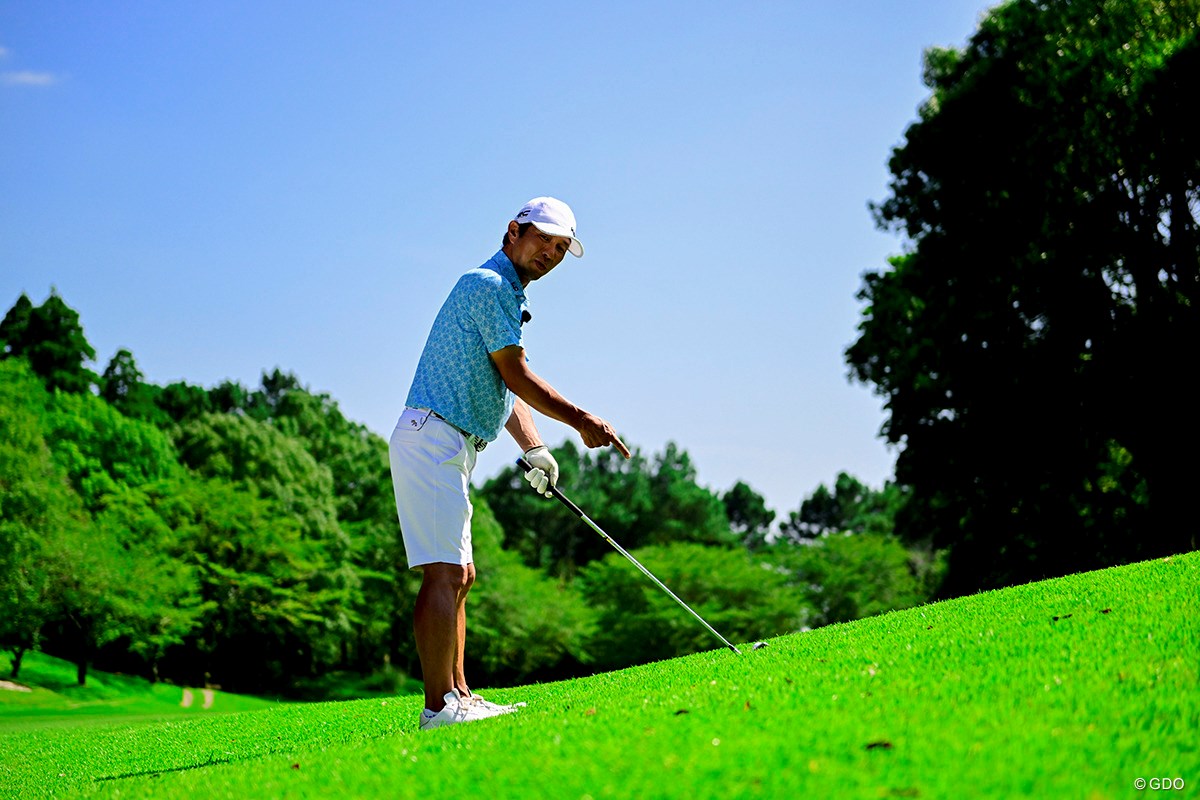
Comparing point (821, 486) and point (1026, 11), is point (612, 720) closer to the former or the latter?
point (1026, 11)

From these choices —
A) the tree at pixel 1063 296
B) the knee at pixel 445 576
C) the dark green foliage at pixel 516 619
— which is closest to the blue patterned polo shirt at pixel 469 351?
the knee at pixel 445 576

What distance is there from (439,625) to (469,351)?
1.65m

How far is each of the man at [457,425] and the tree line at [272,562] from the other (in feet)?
110

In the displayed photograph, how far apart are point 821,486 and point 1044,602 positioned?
102 metres

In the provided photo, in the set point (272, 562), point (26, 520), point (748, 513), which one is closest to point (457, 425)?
point (26, 520)

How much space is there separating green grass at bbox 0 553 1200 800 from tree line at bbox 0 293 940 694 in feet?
111

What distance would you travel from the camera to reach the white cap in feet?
22.9

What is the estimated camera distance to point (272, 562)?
4972 cm

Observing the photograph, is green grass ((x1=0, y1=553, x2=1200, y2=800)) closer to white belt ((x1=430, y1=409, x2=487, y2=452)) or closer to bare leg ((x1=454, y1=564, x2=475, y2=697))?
bare leg ((x1=454, y1=564, x2=475, y2=697))

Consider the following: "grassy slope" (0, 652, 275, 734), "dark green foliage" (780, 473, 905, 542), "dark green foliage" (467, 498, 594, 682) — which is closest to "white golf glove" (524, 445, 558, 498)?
"grassy slope" (0, 652, 275, 734)

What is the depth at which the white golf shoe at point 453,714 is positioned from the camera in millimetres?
6586

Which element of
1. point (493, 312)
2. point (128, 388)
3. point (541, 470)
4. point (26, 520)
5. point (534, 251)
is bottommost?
point (541, 470)

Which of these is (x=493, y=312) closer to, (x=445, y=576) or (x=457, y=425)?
(x=457, y=425)

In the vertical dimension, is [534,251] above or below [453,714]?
above
